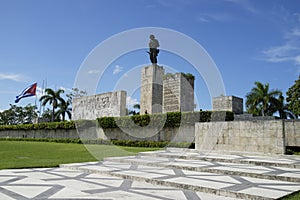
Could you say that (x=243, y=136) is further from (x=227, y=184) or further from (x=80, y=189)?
(x=80, y=189)

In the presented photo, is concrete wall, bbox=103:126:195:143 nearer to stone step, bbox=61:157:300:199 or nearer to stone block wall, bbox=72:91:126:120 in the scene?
stone block wall, bbox=72:91:126:120

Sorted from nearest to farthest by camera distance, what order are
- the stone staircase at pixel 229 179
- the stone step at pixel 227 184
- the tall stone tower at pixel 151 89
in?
the stone step at pixel 227 184, the stone staircase at pixel 229 179, the tall stone tower at pixel 151 89

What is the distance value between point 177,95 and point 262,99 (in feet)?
53.4

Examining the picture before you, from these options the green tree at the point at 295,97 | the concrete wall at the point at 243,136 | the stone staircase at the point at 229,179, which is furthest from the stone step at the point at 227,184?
the green tree at the point at 295,97

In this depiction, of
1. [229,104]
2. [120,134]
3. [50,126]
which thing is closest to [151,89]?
[120,134]

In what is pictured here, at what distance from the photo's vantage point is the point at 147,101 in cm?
1794

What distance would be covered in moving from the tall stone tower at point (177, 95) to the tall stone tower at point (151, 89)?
44 centimetres

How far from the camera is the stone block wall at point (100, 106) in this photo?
1891cm

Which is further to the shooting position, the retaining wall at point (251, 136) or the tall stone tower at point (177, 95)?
the tall stone tower at point (177, 95)

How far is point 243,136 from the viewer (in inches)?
354

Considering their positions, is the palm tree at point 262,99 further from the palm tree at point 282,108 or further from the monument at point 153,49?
the monument at point 153,49

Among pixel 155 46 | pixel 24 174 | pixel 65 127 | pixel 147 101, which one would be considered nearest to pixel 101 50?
pixel 24 174

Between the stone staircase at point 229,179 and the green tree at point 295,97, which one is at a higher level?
the green tree at point 295,97

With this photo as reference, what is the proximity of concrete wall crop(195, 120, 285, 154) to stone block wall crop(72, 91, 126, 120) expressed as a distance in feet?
31.1
